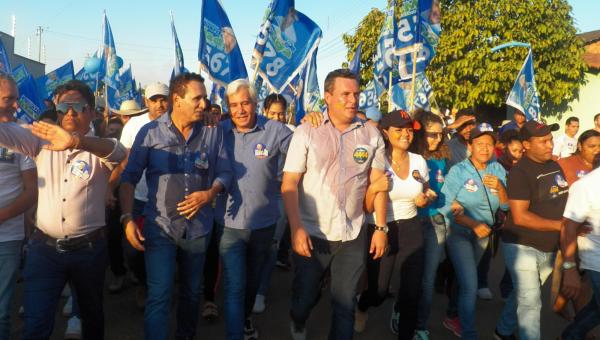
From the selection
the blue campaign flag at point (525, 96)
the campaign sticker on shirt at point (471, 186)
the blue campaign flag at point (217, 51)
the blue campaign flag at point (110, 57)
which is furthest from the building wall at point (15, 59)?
the campaign sticker on shirt at point (471, 186)

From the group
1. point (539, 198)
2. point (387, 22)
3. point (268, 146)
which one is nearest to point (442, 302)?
point (539, 198)

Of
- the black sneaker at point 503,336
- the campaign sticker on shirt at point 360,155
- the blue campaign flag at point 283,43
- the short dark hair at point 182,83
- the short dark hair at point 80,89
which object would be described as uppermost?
the blue campaign flag at point 283,43

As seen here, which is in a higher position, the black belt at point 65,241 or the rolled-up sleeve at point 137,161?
the rolled-up sleeve at point 137,161

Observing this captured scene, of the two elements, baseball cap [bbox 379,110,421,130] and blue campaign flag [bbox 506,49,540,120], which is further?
blue campaign flag [bbox 506,49,540,120]

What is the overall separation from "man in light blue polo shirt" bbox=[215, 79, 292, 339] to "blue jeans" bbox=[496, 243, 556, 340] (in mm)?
1992

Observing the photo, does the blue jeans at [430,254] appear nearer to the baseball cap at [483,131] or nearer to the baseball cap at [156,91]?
the baseball cap at [483,131]

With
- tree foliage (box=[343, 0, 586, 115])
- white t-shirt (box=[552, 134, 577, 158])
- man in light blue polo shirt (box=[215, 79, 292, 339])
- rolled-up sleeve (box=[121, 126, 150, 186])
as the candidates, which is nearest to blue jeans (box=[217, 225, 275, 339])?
man in light blue polo shirt (box=[215, 79, 292, 339])

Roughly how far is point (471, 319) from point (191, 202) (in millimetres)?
2536

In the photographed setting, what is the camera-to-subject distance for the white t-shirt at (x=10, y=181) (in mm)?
2854

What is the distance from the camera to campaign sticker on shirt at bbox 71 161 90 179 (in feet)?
9.88

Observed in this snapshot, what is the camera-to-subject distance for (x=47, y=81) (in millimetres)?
13961

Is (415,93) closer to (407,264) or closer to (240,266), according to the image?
(407,264)

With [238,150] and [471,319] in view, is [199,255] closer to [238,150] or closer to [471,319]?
[238,150]

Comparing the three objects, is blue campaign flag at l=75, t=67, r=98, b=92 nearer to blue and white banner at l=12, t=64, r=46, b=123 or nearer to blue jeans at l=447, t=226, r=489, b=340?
blue and white banner at l=12, t=64, r=46, b=123
